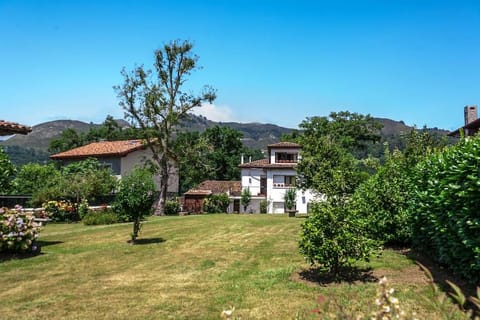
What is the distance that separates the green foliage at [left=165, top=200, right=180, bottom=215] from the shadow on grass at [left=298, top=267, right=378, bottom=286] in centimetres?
3055

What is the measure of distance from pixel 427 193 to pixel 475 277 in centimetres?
292

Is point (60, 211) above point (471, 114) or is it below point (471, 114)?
below

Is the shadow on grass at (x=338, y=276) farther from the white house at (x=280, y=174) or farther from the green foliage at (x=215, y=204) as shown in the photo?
the white house at (x=280, y=174)

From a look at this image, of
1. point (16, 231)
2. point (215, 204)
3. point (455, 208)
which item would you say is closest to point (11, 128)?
point (16, 231)

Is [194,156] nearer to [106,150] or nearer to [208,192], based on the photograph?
[106,150]

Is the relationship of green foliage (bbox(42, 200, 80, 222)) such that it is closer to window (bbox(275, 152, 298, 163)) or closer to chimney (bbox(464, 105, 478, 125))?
window (bbox(275, 152, 298, 163))

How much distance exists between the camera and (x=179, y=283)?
892cm

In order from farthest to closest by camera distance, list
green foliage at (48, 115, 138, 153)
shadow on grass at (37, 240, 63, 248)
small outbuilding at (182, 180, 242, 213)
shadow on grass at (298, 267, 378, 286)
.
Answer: green foliage at (48, 115, 138, 153)
small outbuilding at (182, 180, 242, 213)
shadow on grass at (37, 240, 63, 248)
shadow on grass at (298, 267, 378, 286)

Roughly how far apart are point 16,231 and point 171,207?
26.6 meters

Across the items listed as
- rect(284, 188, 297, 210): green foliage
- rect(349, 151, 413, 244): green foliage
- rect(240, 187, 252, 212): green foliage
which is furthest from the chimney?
rect(240, 187, 252, 212): green foliage

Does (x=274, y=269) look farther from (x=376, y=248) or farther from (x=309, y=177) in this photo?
(x=309, y=177)

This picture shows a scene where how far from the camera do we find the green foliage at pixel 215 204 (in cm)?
4781

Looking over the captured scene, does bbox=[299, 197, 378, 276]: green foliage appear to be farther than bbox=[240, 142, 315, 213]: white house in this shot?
No

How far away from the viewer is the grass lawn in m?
6.91
